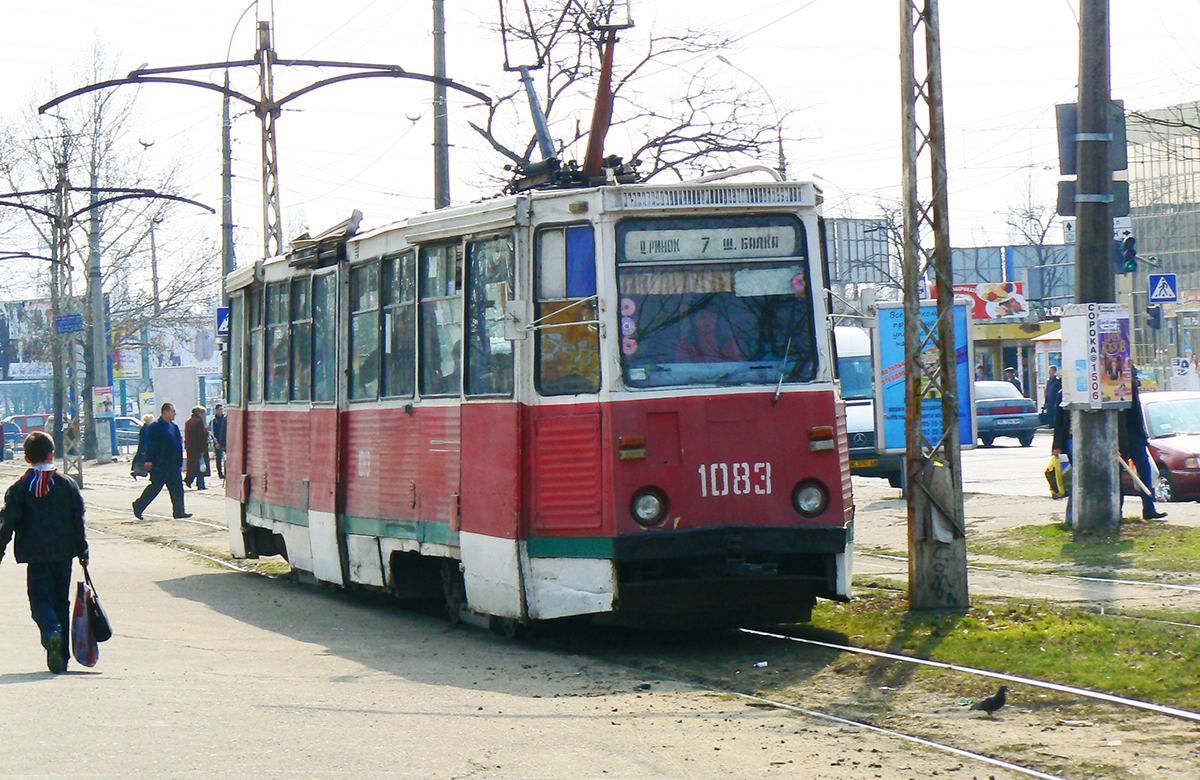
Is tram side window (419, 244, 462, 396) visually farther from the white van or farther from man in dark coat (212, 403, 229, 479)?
man in dark coat (212, 403, 229, 479)

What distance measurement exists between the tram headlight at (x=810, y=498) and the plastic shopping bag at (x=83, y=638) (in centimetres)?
436

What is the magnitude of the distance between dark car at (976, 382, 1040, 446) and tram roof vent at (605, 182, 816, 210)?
98.6 feet

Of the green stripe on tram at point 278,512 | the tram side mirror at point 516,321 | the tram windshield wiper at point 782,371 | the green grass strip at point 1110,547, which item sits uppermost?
the tram side mirror at point 516,321

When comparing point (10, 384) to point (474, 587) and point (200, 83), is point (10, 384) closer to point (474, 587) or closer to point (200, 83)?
point (200, 83)

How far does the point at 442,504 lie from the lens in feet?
40.6

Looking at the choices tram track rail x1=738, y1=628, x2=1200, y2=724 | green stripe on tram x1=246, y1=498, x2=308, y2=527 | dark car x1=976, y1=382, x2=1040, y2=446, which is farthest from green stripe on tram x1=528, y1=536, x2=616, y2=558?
dark car x1=976, y1=382, x2=1040, y2=446

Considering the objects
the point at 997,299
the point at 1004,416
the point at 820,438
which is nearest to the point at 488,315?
the point at 820,438

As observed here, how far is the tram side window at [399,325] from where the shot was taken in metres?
13.0

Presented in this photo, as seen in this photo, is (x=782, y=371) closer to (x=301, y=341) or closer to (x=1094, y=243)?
(x=1094, y=243)

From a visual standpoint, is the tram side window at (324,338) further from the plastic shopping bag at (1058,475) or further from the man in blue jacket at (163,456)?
the man in blue jacket at (163,456)

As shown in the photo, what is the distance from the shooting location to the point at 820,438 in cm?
1089

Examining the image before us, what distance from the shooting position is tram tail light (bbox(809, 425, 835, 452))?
10.9 meters

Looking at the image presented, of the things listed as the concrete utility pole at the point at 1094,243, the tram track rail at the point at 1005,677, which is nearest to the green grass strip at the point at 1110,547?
the concrete utility pole at the point at 1094,243

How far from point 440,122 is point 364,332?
11.7 metres
